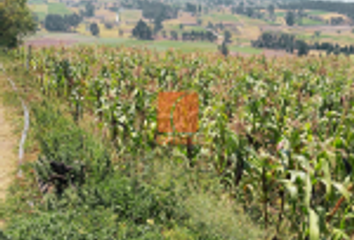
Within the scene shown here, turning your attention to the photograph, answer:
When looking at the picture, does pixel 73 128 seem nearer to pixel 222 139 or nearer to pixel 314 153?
pixel 222 139

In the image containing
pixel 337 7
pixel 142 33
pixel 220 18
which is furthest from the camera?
pixel 337 7

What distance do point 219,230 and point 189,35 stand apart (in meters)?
110

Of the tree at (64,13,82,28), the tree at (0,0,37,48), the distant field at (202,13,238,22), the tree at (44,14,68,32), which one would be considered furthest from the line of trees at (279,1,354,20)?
the tree at (0,0,37,48)

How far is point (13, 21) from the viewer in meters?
29.3

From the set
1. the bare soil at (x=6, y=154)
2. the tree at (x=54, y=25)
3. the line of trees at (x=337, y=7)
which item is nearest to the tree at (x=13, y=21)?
the bare soil at (x=6, y=154)

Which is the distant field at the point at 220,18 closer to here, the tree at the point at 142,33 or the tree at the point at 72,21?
the tree at the point at 142,33

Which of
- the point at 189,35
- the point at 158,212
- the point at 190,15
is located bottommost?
the point at 158,212

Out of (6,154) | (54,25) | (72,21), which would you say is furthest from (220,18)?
(6,154)

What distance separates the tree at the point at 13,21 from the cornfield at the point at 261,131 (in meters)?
20.6

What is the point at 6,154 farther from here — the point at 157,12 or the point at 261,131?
the point at 157,12

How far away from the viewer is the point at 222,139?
629cm

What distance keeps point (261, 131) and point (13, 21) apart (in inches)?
1182

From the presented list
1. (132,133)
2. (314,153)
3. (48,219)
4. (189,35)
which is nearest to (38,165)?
(48,219)

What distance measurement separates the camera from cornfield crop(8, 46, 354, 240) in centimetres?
438
